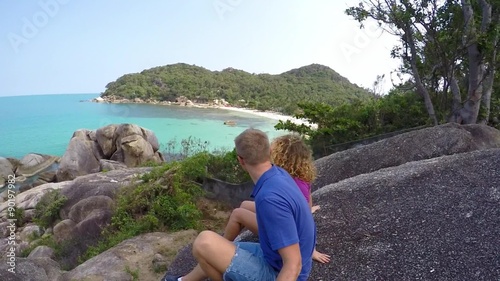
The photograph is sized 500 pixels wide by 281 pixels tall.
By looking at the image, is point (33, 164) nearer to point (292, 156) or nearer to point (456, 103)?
point (456, 103)

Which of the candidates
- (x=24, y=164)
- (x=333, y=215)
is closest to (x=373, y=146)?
(x=333, y=215)

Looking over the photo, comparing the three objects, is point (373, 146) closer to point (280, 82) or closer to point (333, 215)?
point (333, 215)

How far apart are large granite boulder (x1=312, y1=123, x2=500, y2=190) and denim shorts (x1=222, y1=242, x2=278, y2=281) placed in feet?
15.6

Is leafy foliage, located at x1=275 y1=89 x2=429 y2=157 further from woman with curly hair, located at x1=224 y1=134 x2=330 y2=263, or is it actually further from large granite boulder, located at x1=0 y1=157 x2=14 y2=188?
large granite boulder, located at x1=0 y1=157 x2=14 y2=188

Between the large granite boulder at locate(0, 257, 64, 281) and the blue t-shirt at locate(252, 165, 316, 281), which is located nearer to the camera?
the blue t-shirt at locate(252, 165, 316, 281)

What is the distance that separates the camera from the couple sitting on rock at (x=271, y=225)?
111 inches

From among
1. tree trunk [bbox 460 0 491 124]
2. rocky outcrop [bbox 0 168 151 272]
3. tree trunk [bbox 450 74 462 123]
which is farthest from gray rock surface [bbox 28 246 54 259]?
tree trunk [bbox 460 0 491 124]

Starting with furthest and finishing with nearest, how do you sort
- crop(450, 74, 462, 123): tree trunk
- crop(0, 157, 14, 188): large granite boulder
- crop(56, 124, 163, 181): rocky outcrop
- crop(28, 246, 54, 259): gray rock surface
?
crop(0, 157, 14, 188): large granite boulder, crop(56, 124, 163, 181): rocky outcrop, crop(450, 74, 462, 123): tree trunk, crop(28, 246, 54, 259): gray rock surface

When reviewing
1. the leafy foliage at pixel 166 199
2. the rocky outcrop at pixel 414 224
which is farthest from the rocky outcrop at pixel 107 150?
the rocky outcrop at pixel 414 224

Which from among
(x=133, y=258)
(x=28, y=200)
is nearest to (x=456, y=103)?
(x=133, y=258)

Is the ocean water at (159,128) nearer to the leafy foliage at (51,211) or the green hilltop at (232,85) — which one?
the green hilltop at (232,85)

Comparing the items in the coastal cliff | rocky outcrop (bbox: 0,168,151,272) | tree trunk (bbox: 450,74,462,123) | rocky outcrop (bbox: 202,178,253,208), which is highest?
tree trunk (bbox: 450,74,462,123)

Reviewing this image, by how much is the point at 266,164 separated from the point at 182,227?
274 inches

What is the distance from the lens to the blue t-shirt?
9.20 feet
